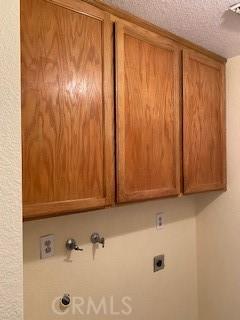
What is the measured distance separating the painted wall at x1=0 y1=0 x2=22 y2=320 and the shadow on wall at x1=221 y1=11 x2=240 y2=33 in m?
1.07

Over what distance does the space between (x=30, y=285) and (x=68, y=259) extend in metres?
0.21

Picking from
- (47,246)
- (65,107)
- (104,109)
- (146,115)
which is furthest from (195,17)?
(47,246)

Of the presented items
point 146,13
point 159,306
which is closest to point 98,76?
point 146,13

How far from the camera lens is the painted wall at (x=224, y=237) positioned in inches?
73.4

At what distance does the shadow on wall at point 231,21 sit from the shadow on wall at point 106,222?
1075 mm

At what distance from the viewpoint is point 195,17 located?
1359 millimetres

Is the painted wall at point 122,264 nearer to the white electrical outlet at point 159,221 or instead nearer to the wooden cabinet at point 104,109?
the white electrical outlet at point 159,221

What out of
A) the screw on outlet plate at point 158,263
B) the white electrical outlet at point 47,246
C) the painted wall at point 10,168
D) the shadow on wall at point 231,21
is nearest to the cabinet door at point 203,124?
the shadow on wall at point 231,21

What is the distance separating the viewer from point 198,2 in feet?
4.01

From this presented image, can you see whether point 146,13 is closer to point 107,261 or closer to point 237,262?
point 107,261

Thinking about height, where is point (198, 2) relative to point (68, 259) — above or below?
above

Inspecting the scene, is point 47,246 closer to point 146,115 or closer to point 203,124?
point 146,115

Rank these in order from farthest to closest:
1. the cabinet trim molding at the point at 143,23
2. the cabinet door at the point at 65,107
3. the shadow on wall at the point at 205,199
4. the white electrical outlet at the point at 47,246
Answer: the shadow on wall at the point at 205,199 → the white electrical outlet at the point at 47,246 → the cabinet trim molding at the point at 143,23 → the cabinet door at the point at 65,107

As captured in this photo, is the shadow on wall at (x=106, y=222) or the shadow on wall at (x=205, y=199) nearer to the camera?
the shadow on wall at (x=106, y=222)
